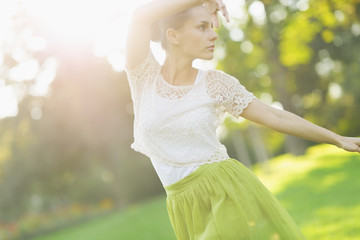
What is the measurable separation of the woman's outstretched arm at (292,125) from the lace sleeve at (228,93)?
0.05 m

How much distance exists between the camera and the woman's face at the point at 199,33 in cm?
235

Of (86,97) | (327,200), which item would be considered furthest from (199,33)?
(86,97)

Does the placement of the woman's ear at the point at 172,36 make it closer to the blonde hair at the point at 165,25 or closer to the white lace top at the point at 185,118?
the blonde hair at the point at 165,25

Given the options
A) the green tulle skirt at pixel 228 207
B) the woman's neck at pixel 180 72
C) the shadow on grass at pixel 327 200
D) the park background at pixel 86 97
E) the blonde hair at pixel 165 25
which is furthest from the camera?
the park background at pixel 86 97

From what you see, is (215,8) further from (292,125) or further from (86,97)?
(86,97)

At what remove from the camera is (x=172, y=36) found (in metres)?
2.44

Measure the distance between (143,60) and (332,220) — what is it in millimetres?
4406

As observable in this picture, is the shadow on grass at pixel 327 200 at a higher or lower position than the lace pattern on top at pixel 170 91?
lower

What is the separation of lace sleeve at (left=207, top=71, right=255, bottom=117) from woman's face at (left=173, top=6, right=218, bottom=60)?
0.48 feet

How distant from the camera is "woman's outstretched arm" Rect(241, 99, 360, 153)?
2.35m

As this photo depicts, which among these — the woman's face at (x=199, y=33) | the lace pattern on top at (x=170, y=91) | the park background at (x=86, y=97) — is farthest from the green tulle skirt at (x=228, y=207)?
the park background at (x=86, y=97)

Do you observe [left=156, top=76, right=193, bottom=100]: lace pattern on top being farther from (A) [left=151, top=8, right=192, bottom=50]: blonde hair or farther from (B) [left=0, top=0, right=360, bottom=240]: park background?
(B) [left=0, top=0, right=360, bottom=240]: park background

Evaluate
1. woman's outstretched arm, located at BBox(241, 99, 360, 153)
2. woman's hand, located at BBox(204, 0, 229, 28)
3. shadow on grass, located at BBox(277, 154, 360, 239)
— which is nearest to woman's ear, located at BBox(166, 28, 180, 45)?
woman's hand, located at BBox(204, 0, 229, 28)

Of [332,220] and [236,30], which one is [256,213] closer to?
[332,220]
